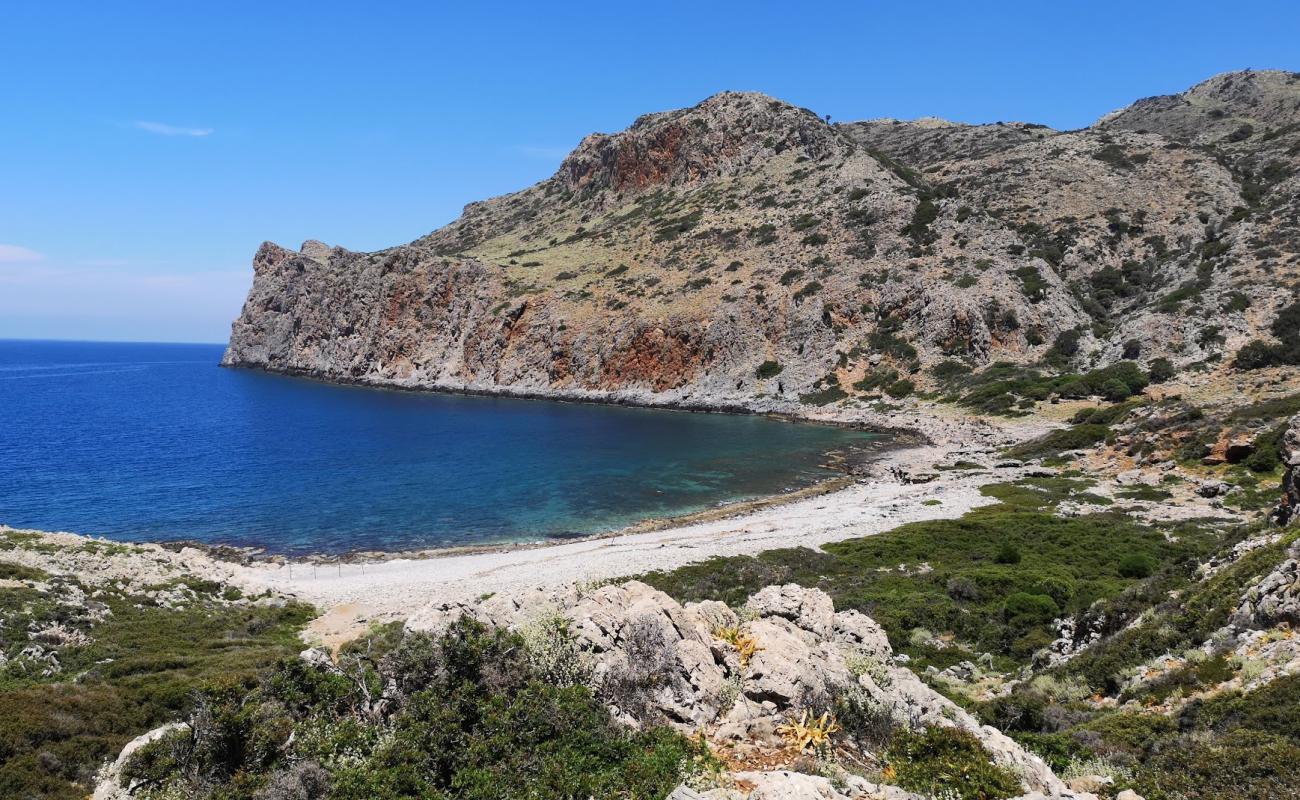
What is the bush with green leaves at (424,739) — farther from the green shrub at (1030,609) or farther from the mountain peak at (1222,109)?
the mountain peak at (1222,109)

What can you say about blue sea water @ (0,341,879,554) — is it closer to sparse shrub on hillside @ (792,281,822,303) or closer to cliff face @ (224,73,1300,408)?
cliff face @ (224,73,1300,408)

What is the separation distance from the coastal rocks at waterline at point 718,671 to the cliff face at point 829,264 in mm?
69072

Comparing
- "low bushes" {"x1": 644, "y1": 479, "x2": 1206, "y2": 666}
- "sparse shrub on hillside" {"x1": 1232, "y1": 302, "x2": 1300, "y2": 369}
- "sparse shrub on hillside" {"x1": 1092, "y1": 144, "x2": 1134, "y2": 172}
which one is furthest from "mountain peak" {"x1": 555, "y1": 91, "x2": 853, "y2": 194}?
"low bushes" {"x1": 644, "y1": 479, "x2": 1206, "y2": 666}

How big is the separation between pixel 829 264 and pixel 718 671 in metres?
93.5

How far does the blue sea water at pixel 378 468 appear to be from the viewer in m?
40.5

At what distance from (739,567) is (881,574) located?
5415 millimetres

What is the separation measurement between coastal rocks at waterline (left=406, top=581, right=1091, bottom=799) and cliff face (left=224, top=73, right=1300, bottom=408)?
227ft

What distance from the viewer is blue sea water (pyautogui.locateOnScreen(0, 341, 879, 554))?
4050 cm

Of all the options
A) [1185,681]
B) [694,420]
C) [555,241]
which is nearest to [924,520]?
[1185,681]

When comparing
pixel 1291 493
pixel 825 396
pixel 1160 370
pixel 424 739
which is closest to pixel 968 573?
pixel 1291 493

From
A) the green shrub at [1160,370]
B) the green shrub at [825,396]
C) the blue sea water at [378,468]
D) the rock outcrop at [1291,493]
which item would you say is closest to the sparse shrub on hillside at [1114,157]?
the green shrub at [1160,370]

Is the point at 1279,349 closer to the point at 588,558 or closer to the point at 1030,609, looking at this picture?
the point at 1030,609

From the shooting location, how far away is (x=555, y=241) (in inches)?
5497

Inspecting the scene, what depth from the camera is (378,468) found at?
182 feet
